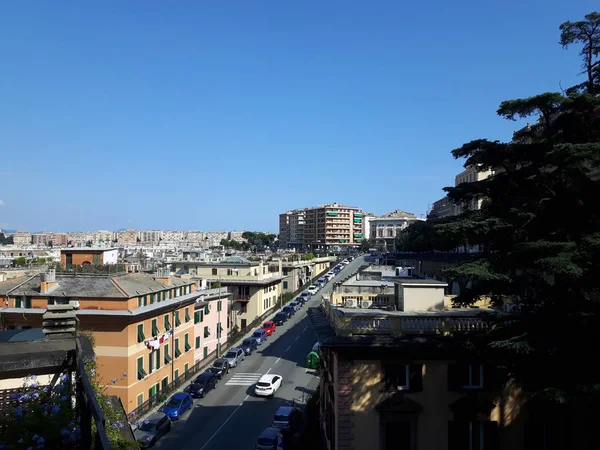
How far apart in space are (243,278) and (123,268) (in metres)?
24.7

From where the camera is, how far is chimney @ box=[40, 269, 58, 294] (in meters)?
28.8

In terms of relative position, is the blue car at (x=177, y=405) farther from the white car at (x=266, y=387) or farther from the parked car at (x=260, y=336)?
the parked car at (x=260, y=336)

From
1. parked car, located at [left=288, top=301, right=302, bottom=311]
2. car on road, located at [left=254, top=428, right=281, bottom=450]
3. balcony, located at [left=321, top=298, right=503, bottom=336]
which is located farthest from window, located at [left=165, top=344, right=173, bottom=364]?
parked car, located at [left=288, top=301, right=302, bottom=311]

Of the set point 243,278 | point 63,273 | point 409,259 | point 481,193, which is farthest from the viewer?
point 409,259

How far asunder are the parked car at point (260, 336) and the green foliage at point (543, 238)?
35.2m

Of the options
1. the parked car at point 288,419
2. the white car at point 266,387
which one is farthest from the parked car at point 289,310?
the parked car at point 288,419

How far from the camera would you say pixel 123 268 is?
3388 centimetres

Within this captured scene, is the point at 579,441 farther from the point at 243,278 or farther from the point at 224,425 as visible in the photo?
the point at 243,278

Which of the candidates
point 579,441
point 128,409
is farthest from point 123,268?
point 579,441

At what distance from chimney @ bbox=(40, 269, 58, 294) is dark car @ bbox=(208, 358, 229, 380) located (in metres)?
13.1

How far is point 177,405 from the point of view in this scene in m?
28.5

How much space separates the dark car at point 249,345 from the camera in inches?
1726

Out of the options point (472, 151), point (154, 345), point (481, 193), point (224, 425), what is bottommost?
point (224, 425)

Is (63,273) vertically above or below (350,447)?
above
